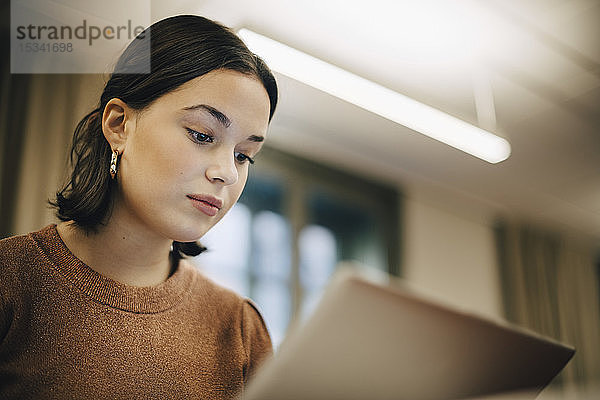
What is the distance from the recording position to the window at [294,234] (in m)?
3.55

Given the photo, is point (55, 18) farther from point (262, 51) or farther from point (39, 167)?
point (39, 167)

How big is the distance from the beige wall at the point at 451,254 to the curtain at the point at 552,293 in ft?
0.40

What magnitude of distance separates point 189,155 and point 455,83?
99.7 inches

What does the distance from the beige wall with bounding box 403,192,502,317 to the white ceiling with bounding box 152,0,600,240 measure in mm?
322

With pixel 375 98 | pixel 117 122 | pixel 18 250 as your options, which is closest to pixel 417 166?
pixel 375 98

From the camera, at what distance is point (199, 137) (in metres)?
0.89

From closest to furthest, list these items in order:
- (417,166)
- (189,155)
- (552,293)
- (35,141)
Result: 1. (189,155)
2. (35,141)
3. (417,166)
4. (552,293)

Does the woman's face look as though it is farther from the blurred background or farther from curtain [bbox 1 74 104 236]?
curtain [bbox 1 74 104 236]

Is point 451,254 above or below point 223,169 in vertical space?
above

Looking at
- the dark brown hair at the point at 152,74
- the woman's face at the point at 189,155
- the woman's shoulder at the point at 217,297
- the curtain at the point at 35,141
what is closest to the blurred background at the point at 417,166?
the curtain at the point at 35,141

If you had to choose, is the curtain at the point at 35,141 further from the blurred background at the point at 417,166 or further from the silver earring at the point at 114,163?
the silver earring at the point at 114,163

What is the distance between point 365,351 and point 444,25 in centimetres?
233
